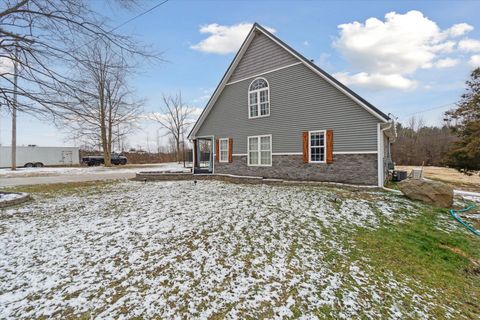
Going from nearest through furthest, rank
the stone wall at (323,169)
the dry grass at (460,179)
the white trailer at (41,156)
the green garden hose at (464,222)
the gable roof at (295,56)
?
the green garden hose at (464,222)
the gable roof at (295,56)
the stone wall at (323,169)
the dry grass at (460,179)
the white trailer at (41,156)

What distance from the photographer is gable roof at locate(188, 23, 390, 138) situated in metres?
8.95

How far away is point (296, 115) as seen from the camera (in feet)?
36.2

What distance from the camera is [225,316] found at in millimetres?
2721

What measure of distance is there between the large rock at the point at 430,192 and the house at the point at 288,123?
1399 millimetres

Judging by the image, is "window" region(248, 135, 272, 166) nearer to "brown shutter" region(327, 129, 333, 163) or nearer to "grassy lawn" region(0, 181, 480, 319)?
"brown shutter" region(327, 129, 333, 163)

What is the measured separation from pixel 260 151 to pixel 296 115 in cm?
269

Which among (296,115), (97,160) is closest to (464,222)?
(296,115)

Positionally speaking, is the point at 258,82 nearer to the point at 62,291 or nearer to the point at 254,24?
the point at 254,24

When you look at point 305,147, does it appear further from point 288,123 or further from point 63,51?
point 63,51

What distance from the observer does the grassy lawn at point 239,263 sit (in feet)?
9.53

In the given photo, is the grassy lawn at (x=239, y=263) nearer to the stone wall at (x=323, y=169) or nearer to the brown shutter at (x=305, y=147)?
the stone wall at (x=323, y=169)

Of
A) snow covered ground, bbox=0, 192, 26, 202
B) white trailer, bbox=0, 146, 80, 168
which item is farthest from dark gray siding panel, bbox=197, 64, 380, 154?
white trailer, bbox=0, 146, 80, 168

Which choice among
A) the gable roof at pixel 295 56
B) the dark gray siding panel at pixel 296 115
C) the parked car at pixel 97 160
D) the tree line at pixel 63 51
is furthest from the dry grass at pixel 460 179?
the parked car at pixel 97 160

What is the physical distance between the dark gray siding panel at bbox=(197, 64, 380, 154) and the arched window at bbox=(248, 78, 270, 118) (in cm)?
27
